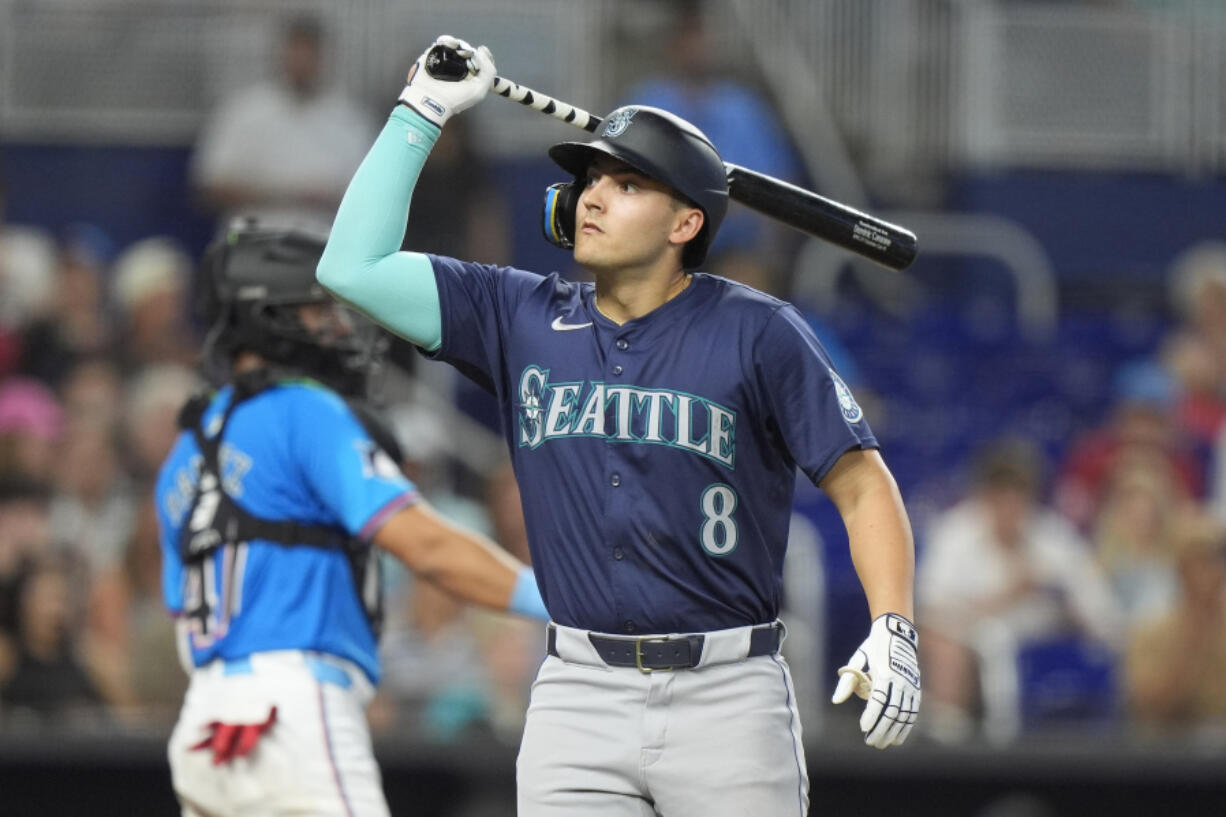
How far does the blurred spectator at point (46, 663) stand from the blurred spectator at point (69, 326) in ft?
6.09

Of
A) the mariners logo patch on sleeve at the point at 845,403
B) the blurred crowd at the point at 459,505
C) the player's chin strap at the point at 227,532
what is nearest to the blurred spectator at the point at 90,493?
the blurred crowd at the point at 459,505

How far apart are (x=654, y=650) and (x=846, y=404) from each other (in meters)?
0.64

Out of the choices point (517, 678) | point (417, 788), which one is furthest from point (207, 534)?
point (517, 678)

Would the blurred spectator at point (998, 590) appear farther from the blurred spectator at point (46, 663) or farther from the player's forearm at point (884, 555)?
the player's forearm at point (884, 555)

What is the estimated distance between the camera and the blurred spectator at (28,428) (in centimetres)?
831

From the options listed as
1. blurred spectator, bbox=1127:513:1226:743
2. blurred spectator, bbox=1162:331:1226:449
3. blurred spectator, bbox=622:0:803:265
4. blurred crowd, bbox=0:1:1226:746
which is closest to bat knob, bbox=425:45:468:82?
blurred crowd, bbox=0:1:1226:746

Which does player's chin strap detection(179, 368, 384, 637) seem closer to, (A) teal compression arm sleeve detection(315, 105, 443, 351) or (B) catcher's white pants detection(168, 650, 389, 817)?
(B) catcher's white pants detection(168, 650, 389, 817)

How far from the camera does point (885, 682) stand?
3.61 m

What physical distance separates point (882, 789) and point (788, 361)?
363 cm

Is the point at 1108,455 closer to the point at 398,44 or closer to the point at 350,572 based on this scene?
the point at 398,44

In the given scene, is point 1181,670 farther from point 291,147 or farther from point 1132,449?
point 291,147

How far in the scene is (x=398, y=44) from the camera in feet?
36.4

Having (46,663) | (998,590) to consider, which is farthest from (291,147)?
(998,590)

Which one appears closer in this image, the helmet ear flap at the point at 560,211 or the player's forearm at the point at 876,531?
the player's forearm at the point at 876,531
